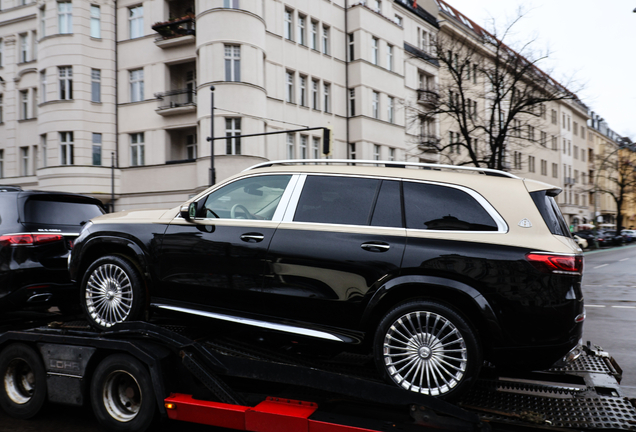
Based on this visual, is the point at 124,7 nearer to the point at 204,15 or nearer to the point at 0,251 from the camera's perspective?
the point at 204,15

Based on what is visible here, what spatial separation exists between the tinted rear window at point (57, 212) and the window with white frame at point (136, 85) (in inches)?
1023

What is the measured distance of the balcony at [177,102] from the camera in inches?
1120

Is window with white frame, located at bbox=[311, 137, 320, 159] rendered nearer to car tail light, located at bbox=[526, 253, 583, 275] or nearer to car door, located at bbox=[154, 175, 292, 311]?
car door, located at bbox=[154, 175, 292, 311]

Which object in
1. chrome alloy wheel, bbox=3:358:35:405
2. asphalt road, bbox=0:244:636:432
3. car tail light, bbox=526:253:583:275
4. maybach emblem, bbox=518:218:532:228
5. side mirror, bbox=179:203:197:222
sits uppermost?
side mirror, bbox=179:203:197:222

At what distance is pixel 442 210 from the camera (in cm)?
404

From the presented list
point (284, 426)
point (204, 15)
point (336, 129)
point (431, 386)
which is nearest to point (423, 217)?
point (431, 386)

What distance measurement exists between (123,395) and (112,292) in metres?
1.20

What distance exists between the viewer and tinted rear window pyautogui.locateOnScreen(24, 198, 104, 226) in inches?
234

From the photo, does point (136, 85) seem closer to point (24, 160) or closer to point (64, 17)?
point (64, 17)

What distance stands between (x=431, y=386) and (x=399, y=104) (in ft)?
113

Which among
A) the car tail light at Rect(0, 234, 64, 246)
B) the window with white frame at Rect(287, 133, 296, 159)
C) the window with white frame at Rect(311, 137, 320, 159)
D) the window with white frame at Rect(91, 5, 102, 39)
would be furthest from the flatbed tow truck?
the window with white frame at Rect(91, 5, 102, 39)

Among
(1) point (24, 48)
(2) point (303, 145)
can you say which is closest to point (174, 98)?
(2) point (303, 145)

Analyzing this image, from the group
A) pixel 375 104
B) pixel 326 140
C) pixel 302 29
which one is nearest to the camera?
pixel 326 140

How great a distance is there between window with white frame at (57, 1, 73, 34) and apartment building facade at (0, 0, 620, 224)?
6cm
